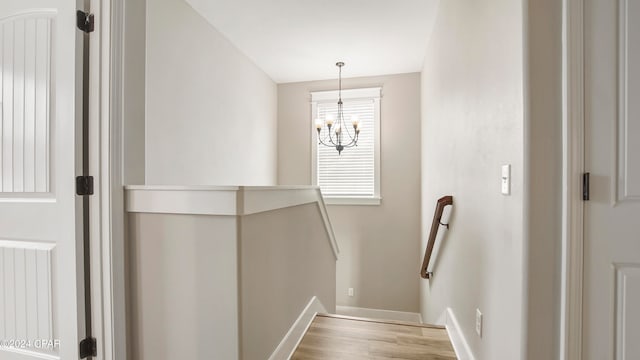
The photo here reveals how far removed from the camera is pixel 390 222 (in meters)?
4.29

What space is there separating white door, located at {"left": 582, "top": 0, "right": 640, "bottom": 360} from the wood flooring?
104cm

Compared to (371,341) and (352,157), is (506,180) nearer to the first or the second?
(371,341)

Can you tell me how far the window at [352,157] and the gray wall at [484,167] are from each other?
6.16ft

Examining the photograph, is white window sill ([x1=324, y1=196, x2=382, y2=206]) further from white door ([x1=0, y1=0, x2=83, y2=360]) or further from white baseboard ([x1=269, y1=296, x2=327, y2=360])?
white door ([x1=0, y1=0, x2=83, y2=360])

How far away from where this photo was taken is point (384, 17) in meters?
2.83

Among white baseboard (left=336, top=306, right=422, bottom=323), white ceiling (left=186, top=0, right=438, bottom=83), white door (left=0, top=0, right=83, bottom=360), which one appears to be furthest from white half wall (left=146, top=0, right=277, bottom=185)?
white baseboard (left=336, top=306, right=422, bottom=323)

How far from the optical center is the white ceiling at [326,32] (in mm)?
2654

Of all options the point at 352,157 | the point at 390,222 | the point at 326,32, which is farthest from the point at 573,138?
the point at 352,157

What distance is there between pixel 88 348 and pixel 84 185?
0.80 meters

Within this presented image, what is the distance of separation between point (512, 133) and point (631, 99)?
13.0 inches

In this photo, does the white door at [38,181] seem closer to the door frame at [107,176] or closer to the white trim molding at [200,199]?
the door frame at [107,176]

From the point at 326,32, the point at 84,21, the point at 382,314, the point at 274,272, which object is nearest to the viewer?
the point at 84,21

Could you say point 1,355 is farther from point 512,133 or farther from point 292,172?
point 292,172

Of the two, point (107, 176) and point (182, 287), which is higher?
point (107, 176)
